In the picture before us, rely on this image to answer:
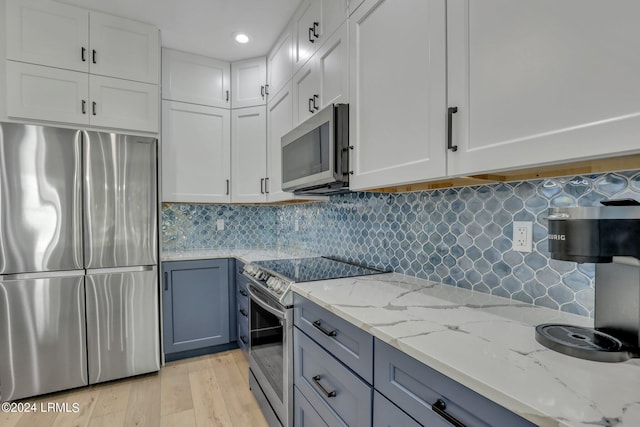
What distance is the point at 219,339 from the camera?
2705 mm

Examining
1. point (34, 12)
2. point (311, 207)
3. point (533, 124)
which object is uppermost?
point (34, 12)

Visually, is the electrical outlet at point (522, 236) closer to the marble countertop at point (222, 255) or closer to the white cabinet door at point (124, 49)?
the marble countertop at point (222, 255)

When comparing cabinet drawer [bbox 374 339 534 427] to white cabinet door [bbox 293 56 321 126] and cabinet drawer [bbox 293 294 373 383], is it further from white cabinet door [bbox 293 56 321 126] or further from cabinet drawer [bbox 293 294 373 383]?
white cabinet door [bbox 293 56 321 126]

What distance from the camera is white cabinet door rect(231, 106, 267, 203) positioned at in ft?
9.19

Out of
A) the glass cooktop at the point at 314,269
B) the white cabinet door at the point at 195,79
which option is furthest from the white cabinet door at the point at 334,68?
the white cabinet door at the point at 195,79

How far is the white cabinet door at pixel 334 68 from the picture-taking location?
1.56m

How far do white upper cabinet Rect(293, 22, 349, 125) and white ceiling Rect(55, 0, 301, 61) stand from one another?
53 centimetres

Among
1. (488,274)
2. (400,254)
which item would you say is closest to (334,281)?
(400,254)

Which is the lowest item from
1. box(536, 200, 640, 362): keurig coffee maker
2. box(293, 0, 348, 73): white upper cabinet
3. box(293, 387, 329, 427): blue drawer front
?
box(293, 387, 329, 427): blue drawer front

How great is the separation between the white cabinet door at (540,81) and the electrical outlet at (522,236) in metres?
0.36

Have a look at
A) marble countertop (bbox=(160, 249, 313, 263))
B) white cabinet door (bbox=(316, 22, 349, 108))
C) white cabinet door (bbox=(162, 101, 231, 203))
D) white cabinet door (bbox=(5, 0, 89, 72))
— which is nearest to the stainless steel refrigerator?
marble countertop (bbox=(160, 249, 313, 263))

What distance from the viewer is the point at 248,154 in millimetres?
2889

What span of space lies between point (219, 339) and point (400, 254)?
185 cm

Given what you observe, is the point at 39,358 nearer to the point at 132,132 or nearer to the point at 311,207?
the point at 132,132
